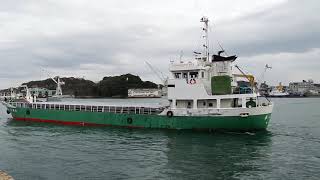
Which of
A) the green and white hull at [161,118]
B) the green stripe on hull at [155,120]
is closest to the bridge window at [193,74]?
the green and white hull at [161,118]

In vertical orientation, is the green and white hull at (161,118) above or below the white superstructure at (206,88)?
below

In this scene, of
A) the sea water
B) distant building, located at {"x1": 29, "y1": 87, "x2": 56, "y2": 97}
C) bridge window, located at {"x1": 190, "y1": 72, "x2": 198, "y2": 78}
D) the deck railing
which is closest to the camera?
the sea water

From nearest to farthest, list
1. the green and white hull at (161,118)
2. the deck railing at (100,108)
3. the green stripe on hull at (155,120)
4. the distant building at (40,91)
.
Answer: the green and white hull at (161,118), the green stripe on hull at (155,120), the deck railing at (100,108), the distant building at (40,91)

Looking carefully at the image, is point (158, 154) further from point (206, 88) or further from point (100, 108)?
point (100, 108)

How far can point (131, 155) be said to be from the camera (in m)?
26.1

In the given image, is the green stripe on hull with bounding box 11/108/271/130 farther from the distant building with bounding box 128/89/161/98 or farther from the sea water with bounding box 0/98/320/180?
the distant building with bounding box 128/89/161/98

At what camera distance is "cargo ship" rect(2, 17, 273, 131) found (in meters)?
35.7

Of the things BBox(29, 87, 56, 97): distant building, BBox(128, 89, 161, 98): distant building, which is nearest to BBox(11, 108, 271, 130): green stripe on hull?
BBox(29, 87, 56, 97): distant building

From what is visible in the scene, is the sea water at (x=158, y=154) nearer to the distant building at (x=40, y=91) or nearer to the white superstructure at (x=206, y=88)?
the white superstructure at (x=206, y=88)

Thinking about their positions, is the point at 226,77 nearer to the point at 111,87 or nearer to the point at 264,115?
the point at 264,115

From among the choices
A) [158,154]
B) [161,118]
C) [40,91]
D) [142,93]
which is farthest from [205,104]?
[142,93]

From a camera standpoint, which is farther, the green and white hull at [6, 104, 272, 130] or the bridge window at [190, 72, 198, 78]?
the bridge window at [190, 72, 198, 78]

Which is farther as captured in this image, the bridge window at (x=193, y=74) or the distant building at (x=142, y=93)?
the distant building at (x=142, y=93)

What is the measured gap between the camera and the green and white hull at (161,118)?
1399 inches
